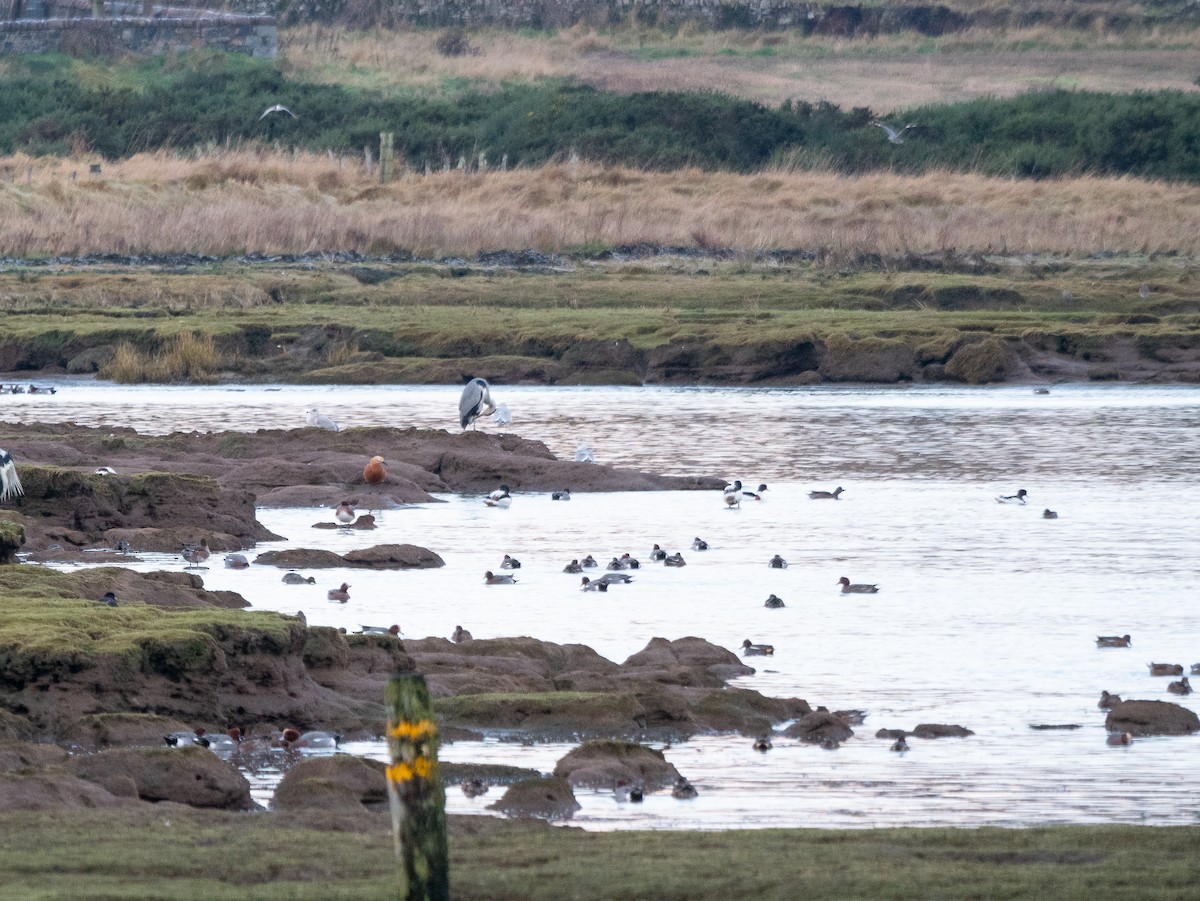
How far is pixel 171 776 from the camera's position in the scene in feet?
30.5

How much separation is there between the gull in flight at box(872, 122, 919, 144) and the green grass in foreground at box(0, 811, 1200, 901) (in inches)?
1808

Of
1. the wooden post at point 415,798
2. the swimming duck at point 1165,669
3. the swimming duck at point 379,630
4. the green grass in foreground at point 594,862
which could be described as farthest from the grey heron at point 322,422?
the wooden post at point 415,798

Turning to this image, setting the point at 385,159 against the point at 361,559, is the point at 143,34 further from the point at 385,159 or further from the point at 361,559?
the point at 361,559

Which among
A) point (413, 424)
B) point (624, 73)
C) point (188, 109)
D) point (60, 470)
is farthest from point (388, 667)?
point (624, 73)

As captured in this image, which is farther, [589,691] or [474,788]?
[589,691]

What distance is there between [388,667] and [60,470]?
7.35 meters

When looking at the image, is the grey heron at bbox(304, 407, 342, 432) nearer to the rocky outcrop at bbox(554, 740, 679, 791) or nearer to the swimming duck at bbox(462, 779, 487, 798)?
the rocky outcrop at bbox(554, 740, 679, 791)

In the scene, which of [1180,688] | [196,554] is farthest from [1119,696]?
[196,554]

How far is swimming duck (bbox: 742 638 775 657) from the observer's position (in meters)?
13.7

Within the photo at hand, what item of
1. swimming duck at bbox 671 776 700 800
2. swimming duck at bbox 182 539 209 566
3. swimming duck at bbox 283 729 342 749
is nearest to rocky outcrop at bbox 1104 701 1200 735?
swimming duck at bbox 671 776 700 800

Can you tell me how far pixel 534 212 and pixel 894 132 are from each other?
1287 centimetres

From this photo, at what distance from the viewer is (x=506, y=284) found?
134 ft

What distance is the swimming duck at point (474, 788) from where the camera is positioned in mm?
9867

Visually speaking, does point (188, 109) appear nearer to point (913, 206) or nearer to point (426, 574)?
point (913, 206)
